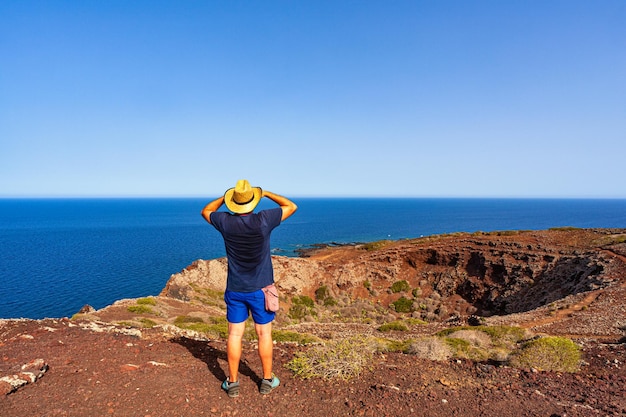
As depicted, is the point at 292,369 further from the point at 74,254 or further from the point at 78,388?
the point at 74,254

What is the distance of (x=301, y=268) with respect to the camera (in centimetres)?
4606

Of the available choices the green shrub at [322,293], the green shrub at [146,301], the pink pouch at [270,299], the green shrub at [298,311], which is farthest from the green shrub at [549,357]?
the green shrub at [322,293]

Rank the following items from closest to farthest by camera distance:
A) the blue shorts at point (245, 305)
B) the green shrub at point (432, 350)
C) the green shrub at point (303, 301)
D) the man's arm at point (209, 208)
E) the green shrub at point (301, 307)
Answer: the blue shorts at point (245, 305) < the man's arm at point (209, 208) < the green shrub at point (432, 350) < the green shrub at point (301, 307) < the green shrub at point (303, 301)

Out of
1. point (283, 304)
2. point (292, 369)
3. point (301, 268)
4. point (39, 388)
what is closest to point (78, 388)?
point (39, 388)

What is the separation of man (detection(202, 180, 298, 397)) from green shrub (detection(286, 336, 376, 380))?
1017 millimetres

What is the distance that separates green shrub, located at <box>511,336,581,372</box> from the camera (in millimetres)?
8148

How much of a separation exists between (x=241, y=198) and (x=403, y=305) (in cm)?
4075

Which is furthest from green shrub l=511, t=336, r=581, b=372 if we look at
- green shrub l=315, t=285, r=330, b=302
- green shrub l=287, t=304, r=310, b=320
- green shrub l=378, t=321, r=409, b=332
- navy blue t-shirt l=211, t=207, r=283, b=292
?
green shrub l=315, t=285, r=330, b=302

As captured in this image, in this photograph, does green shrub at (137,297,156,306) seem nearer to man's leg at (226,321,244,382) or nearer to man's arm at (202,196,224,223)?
man's leg at (226,321,244,382)

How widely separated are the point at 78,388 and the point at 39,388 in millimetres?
649

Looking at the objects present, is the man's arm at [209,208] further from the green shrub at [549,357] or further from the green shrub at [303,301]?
the green shrub at [303,301]

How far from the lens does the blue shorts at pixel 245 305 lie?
579 centimetres

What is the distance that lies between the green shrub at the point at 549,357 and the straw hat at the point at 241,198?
7432 millimetres

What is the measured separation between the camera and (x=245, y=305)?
592cm
